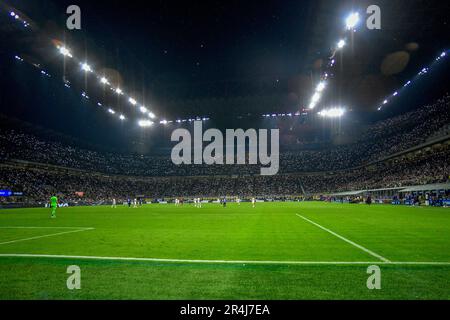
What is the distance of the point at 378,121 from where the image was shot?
7844 cm

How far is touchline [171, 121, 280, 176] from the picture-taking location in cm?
8194

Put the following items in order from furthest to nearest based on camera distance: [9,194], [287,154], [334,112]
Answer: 1. [287,154]
2. [334,112]
3. [9,194]

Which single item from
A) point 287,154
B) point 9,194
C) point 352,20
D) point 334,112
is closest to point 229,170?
point 287,154


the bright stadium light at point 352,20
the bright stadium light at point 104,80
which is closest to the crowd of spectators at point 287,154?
the bright stadium light at point 104,80

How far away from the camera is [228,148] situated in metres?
89.9

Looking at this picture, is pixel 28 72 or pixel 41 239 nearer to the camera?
pixel 41 239

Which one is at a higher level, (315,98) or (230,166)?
(315,98)

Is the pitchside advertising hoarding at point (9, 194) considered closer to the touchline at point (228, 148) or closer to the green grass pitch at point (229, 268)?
the green grass pitch at point (229, 268)

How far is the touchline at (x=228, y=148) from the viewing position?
8194 centimetres

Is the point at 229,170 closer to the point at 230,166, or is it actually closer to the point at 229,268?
the point at 230,166

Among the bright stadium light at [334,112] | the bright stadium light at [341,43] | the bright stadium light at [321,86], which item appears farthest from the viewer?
the bright stadium light at [334,112]

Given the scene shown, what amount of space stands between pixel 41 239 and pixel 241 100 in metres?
58.5
